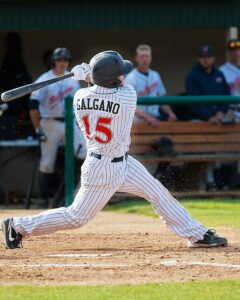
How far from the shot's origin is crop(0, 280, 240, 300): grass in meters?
5.65

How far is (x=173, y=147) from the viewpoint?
11.6 meters

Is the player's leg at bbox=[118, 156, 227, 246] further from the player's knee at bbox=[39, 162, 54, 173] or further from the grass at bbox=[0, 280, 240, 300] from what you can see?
the player's knee at bbox=[39, 162, 54, 173]

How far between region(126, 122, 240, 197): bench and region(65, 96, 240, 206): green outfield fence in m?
0.36

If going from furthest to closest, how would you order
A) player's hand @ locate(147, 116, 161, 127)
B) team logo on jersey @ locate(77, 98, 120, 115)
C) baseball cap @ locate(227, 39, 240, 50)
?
baseball cap @ locate(227, 39, 240, 50) < player's hand @ locate(147, 116, 161, 127) < team logo on jersey @ locate(77, 98, 120, 115)

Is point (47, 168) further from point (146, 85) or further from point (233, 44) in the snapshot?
point (233, 44)

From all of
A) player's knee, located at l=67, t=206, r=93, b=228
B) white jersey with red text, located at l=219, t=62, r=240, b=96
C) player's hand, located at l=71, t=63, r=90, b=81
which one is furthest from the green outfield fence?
player's knee, located at l=67, t=206, r=93, b=228

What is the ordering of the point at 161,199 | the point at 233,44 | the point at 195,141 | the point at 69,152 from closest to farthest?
the point at 161,199
the point at 69,152
the point at 195,141
the point at 233,44

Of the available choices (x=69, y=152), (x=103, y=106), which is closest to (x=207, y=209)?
(x=69, y=152)

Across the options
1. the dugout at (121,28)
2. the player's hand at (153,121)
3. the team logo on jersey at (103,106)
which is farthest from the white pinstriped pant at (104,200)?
the dugout at (121,28)

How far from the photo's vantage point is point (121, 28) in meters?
12.8

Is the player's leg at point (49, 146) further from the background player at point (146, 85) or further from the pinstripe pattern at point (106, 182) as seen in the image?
the pinstripe pattern at point (106, 182)

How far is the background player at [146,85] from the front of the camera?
11.7 m

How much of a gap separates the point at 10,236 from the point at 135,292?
6.82 feet

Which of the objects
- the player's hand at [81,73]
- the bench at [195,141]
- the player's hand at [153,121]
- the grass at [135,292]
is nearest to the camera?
the grass at [135,292]
